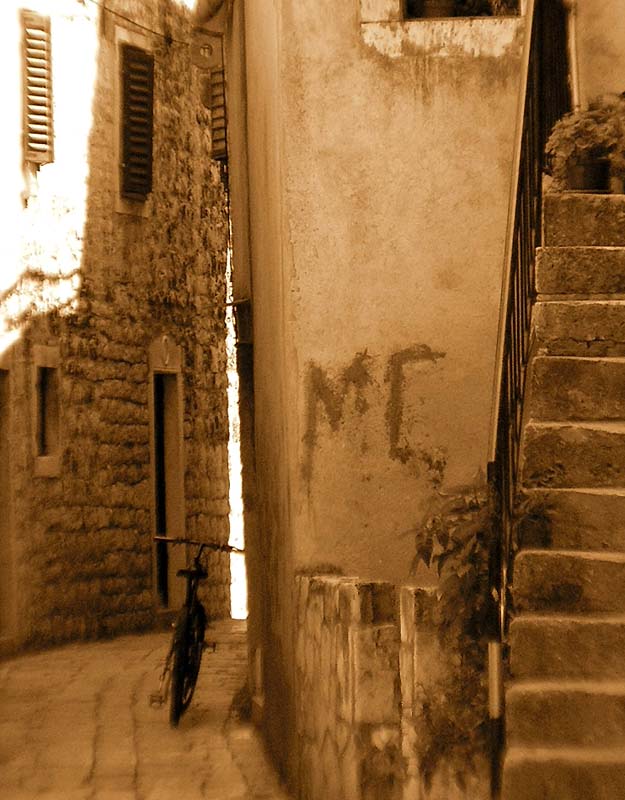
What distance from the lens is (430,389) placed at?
20.5 ft

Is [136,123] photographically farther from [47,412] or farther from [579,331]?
[579,331]

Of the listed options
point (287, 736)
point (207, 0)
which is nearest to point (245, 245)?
point (207, 0)

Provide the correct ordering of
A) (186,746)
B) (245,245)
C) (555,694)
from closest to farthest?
(555,694) < (186,746) < (245,245)

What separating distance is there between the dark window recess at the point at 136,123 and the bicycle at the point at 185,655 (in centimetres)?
536

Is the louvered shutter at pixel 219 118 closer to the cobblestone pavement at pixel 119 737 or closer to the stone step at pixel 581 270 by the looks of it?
the cobblestone pavement at pixel 119 737

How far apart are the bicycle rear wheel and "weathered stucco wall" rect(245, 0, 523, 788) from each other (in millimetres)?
1665

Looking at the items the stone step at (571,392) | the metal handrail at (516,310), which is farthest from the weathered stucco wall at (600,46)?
the stone step at (571,392)

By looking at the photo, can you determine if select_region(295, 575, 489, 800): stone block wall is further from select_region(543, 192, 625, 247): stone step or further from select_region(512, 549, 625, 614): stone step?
select_region(543, 192, 625, 247): stone step

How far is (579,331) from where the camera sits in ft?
16.2

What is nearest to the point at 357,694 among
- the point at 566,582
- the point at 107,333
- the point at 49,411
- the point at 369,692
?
the point at 369,692

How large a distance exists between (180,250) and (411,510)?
8.39m

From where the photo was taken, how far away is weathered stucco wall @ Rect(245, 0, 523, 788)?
6125 mm

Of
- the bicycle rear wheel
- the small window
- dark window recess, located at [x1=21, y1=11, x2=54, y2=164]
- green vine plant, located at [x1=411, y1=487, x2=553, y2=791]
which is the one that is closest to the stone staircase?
green vine plant, located at [x1=411, y1=487, x2=553, y2=791]

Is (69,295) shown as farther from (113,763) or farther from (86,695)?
(113,763)
